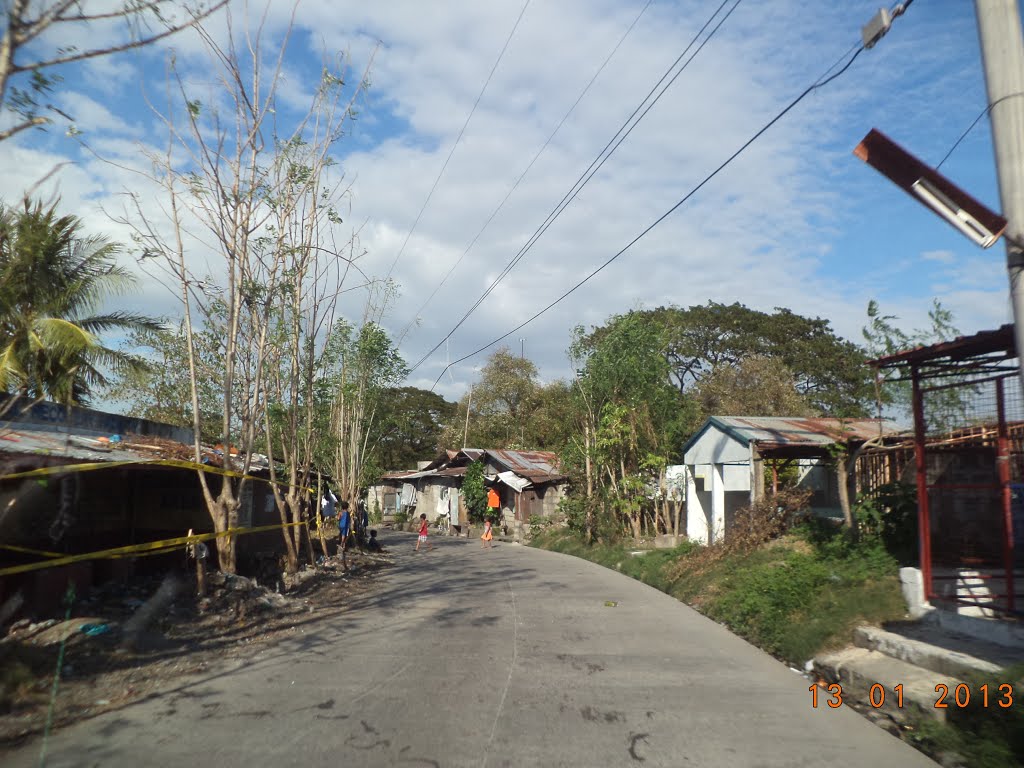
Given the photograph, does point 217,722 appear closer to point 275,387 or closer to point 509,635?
point 509,635

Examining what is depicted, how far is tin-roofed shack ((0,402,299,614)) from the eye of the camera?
9539 millimetres

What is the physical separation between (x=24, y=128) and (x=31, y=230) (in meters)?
5.32

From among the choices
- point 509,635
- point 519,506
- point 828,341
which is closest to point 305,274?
point 509,635

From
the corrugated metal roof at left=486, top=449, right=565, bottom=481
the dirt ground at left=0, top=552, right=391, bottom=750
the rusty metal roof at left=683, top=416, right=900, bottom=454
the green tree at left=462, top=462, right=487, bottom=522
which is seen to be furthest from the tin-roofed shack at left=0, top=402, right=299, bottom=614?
the green tree at left=462, top=462, right=487, bottom=522

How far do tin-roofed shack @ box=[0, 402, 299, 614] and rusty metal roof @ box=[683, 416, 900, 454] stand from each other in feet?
38.6

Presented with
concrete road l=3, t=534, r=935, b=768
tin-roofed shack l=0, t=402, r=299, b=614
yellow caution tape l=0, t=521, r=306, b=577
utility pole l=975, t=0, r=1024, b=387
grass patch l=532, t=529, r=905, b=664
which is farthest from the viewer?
tin-roofed shack l=0, t=402, r=299, b=614

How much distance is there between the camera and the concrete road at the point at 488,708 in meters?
5.59

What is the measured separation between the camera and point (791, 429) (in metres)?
19.5

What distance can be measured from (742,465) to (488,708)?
14.9m

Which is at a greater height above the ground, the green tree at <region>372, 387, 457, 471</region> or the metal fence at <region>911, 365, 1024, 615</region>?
the green tree at <region>372, 387, 457, 471</region>

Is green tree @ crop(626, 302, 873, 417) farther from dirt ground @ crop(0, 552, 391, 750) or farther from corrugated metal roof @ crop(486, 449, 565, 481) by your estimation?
dirt ground @ crop(0, 552, 391, 750)

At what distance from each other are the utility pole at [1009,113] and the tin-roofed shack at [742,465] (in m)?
11.0

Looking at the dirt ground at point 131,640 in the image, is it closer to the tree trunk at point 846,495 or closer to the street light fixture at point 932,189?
the street light fixture at point 932,189

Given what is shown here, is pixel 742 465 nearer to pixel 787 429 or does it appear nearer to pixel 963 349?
pixel 787 429
